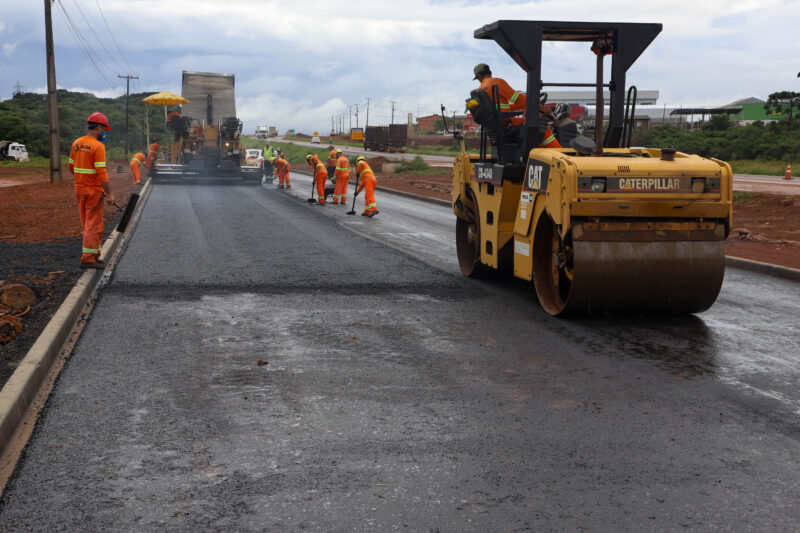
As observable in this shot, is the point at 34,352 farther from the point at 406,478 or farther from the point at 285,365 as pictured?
the point at 406,478

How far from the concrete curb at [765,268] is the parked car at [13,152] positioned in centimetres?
5086

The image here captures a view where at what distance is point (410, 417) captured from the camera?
4.98 meters

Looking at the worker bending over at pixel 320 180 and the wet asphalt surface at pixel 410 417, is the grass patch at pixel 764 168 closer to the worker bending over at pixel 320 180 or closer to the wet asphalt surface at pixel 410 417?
the worker bending over at pixel 320 180

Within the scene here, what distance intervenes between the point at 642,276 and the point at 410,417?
3254 mm

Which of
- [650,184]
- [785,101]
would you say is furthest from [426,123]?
[650,184]

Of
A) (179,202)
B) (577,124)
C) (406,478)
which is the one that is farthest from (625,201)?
(179,202)

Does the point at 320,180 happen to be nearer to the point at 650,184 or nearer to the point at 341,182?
the point at 341,182

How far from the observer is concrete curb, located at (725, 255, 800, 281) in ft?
35.5

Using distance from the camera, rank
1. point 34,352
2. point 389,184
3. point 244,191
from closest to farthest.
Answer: point 34,352, point 244,191, point 389,184

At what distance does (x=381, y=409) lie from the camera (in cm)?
512

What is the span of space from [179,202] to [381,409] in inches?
757

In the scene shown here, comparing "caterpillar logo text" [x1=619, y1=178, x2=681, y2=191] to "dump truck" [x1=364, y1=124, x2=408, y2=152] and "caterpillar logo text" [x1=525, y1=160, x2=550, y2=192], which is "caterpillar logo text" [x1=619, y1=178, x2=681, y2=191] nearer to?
"caterpillar logo text" [x1=525, y1=160, x2=550, y2=192]

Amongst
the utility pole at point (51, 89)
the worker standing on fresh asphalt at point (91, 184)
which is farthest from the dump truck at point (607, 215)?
the utility pole at point (51, 89)

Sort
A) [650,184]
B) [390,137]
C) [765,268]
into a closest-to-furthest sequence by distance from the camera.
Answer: [650,184] → [765,268] → [390,137]
